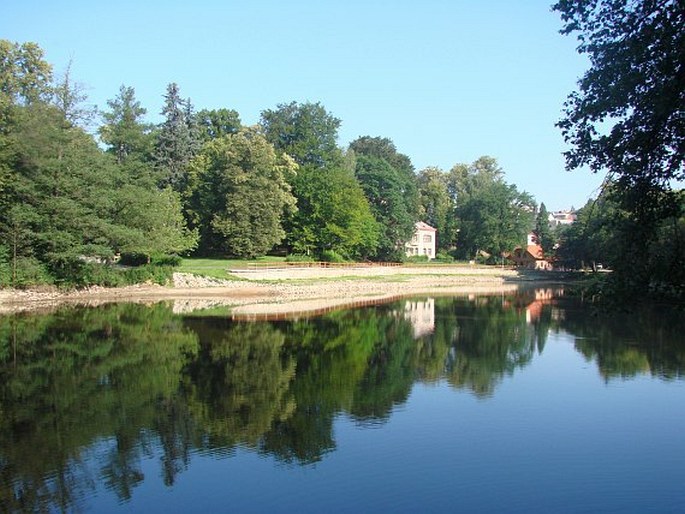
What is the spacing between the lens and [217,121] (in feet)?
248

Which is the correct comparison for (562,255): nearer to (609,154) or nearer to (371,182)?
(371,182)

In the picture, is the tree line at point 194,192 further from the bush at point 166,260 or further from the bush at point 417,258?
the bush at point 417,258

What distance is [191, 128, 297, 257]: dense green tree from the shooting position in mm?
55312

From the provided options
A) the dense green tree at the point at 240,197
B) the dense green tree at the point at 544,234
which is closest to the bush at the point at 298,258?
the dense green tree at the point at 240,197

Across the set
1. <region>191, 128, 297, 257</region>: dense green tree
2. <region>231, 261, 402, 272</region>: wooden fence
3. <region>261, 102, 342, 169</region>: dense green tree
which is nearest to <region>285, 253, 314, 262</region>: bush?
<region>231, 261, 402, 272</region>: wooden fence

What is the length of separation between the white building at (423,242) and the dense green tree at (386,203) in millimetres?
15764

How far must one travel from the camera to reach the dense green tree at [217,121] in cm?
7531

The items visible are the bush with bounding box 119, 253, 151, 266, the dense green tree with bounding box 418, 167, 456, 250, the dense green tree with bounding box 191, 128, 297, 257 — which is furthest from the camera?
the dense green tree with bounding box 418, 167, 456, 250

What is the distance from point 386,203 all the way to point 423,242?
1955 cm

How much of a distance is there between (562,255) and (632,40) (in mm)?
79592

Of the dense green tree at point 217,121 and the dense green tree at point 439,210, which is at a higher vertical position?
the dense green tree at point 217,121

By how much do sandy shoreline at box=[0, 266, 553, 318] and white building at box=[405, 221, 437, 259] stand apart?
21.3m

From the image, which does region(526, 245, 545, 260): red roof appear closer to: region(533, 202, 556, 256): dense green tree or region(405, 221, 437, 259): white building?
region(533, 202, 556, 256): dense green tree

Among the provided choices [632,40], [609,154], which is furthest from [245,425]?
[632,40]
